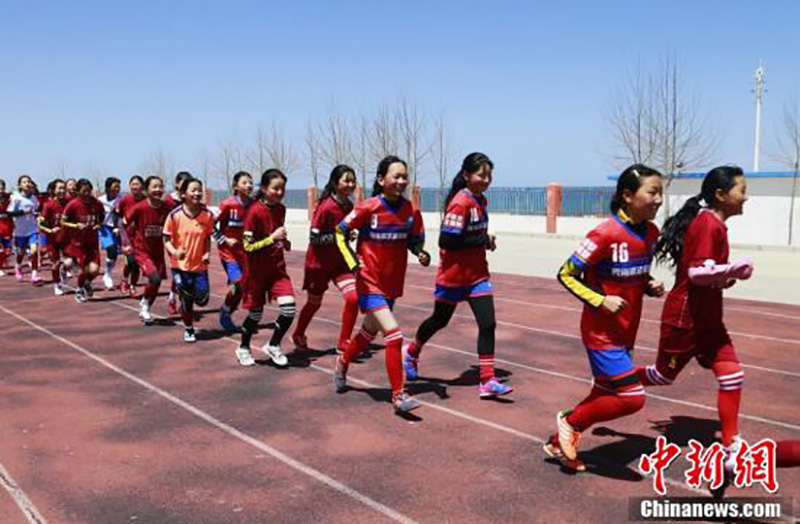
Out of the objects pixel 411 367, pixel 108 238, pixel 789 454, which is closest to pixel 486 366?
pixel 411 367

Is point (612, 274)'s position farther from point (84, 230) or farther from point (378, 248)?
point (84, 230)

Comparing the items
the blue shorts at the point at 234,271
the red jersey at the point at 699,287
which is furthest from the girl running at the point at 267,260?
the red jersey at the point at 699,287

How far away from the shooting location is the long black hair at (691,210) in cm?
445

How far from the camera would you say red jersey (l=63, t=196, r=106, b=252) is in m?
11.9

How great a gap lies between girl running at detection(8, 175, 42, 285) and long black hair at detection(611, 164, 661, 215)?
13727 mm

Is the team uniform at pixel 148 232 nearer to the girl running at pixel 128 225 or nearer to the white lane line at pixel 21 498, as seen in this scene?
the girl running at pixel 128 225

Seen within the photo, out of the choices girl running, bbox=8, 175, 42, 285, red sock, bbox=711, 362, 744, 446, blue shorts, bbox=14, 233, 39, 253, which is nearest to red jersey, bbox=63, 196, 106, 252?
girl running, bbox=8, 175, 42, 285

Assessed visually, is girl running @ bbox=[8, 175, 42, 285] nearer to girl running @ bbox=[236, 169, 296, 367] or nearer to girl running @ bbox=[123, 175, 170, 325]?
girl running @ bbox=[123, 175, 170, 325]

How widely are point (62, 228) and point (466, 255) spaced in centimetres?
884

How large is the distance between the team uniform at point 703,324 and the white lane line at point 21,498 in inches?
150

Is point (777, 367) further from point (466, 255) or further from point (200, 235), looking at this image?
point (200, 235)

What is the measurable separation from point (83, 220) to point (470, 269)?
8177 millimetres

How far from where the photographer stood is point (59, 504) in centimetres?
415

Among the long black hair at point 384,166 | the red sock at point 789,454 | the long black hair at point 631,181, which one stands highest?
the long black hair at point 384,166
